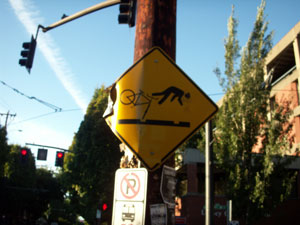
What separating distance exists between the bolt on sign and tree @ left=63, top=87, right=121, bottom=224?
2307 cm

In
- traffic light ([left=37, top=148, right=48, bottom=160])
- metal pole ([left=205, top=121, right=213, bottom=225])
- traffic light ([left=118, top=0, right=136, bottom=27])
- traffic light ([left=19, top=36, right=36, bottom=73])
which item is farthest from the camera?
traffic light ([left=37, top=148, right=48, bottom=160])

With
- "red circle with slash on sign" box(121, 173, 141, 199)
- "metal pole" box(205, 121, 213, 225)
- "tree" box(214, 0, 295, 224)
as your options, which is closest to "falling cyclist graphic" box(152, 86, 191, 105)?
"red circle with slash on sign" box(121, 173, 141, 199)

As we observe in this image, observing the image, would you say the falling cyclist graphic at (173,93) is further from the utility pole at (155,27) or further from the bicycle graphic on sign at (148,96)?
the utility pole at (155,27)

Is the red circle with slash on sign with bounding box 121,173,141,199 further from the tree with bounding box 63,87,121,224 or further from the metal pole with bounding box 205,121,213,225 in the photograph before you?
the tree with bounding box 63,87,121,224

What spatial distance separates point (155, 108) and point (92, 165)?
941 inches

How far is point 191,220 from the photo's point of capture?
19969 millimetres

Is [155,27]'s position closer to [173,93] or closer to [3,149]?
[173,93]

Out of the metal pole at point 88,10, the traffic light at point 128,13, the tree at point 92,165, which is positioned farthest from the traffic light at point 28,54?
the tree at point 92,165

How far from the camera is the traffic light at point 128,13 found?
5.59 m

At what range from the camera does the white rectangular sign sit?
231 centimetres

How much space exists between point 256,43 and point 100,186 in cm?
1666

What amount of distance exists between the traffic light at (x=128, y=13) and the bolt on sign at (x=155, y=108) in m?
3.20

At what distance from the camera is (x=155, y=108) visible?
2.49m

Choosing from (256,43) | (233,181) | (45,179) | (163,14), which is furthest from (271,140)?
(45,179)
